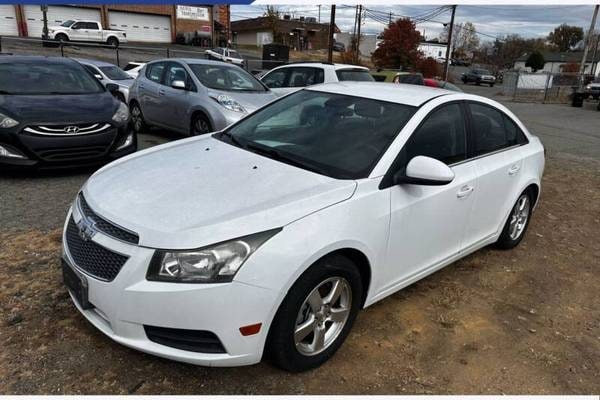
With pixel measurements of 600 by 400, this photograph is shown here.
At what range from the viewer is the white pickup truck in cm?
3189

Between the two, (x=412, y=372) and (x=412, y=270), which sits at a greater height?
(x=412, y=270)

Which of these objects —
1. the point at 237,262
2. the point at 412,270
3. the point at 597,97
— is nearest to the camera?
the point at 237,262

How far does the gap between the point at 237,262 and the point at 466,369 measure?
1.57 metres

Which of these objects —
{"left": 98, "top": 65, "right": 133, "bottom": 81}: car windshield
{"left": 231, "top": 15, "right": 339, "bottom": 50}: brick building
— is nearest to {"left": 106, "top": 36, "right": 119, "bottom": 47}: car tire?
{"left": 98, "top": 65, "right": 133, "bottom": 81}: car windshield

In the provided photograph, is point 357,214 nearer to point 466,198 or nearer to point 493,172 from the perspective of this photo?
point 466,198

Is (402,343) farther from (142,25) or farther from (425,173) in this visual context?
(142,25)

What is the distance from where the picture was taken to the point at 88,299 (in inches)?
95.9

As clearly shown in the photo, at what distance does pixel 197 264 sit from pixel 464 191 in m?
2.07

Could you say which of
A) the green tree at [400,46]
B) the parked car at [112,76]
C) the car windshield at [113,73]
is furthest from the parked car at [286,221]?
the green tree at [400,46]

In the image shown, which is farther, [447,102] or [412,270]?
[447,102]

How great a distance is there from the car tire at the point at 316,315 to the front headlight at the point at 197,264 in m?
0.35

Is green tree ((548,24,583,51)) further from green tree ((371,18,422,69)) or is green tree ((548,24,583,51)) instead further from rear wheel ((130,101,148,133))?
rear wheel ((130,101,148,133))

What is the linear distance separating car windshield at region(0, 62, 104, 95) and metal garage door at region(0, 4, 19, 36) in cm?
3757

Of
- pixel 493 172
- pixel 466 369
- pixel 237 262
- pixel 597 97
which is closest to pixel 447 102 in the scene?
pixel 493 172
